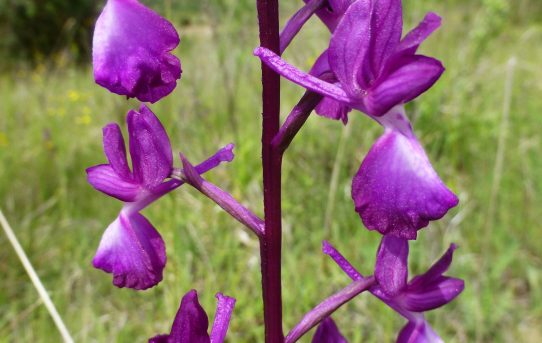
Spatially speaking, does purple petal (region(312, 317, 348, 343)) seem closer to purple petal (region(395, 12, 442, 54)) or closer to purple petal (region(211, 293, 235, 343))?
purple petal (region(211, 293, 235, 343))

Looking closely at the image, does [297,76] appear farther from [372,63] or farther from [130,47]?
[130,47]

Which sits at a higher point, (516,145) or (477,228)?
(516,145)

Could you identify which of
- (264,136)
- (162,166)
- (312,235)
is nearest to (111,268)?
(162,166)

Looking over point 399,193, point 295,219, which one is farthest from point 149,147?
point 295,219

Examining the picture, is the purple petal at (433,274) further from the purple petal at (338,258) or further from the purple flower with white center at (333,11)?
the purple flower with white center at (333,11)

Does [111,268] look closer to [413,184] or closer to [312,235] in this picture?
[413,184]

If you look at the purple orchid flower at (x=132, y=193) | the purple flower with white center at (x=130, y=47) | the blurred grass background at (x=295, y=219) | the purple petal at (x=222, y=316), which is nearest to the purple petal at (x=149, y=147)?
the purple orchid flower at (x=132, y=193)

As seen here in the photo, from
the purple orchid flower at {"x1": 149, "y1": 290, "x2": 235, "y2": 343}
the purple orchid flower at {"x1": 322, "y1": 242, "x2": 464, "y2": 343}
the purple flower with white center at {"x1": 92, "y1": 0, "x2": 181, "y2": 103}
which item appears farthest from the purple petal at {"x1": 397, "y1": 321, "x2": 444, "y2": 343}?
the purple flower with white center at {"x1": 92, "y1": 0, "x2": 181, "y2": 103}
